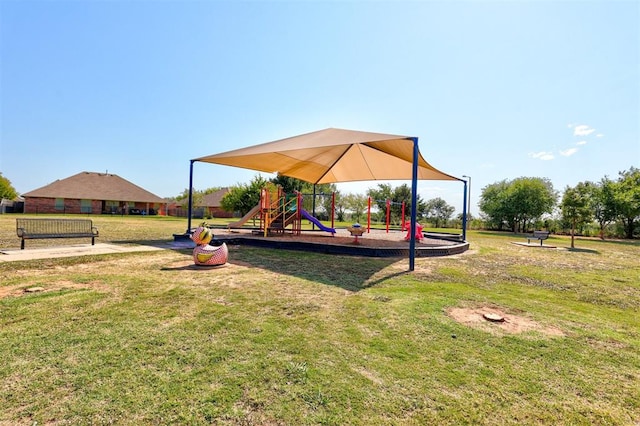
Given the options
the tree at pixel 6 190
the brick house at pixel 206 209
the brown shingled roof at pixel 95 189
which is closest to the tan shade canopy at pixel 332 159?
the brick house at pixel 206 209

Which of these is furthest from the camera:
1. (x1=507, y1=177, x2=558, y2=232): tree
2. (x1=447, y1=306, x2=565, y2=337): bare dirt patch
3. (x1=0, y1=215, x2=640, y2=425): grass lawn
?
(x1=507, y1=177, x2=558, y2=232): tree

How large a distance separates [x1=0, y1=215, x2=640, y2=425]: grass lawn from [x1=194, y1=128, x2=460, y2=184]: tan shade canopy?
4668 millimetres

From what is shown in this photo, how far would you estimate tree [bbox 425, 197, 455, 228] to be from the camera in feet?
116

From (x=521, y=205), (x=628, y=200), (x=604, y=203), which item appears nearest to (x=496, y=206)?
(x=521, y=205)

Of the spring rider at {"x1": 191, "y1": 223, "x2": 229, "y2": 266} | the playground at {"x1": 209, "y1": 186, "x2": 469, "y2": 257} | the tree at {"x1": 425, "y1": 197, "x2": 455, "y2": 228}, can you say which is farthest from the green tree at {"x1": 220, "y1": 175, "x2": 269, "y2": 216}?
the tree at {"x1": 425, "y1": 197, "x2": 455, "y2": 228}

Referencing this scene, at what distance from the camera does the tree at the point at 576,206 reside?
45.7ft

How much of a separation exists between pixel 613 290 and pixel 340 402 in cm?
612

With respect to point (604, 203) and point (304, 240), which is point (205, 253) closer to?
point (304, 240)

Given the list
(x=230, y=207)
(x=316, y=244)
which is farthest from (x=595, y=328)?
(x=230, y=207)

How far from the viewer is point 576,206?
14070mm

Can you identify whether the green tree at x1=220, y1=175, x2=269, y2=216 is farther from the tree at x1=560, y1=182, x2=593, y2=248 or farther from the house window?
the house window

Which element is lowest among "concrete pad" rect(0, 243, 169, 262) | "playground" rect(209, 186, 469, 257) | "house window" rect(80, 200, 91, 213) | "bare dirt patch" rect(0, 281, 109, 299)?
"bare dirt patch" rect(0, 281, 109, 299)

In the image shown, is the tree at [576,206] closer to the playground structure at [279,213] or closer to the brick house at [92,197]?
the playground structure at [279,213]

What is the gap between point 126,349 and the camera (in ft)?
8.44
